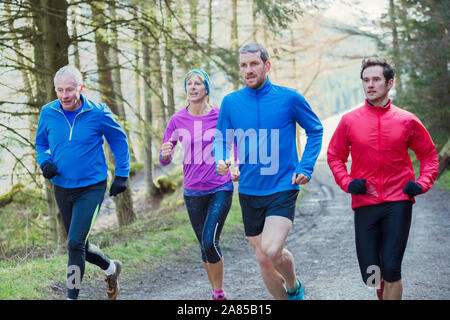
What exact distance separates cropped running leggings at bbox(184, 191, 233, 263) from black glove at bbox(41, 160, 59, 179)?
54.1 inches

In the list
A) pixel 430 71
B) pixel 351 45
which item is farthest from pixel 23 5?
pixel 351 45

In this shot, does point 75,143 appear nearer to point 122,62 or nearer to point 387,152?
point 387,152

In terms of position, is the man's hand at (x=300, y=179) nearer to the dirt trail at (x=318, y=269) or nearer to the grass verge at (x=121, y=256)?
the dirt trail at (x=318, y=269)

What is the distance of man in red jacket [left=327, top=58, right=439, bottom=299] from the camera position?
4172 millimetres

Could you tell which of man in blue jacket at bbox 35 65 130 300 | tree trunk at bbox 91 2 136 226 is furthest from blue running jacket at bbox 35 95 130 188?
tree trunk at bbox 91 2 136 226

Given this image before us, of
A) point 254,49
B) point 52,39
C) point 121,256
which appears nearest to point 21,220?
point 121,256

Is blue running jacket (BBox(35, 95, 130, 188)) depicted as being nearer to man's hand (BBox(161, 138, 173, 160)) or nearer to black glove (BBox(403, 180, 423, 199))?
man's hand (BBox(161, 138, 173, 160))

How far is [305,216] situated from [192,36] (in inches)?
216

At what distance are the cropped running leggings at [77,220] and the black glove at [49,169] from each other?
213mm

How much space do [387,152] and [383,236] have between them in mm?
709

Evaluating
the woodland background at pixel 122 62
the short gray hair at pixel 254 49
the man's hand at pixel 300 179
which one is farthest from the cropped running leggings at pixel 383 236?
the woodland background at pixel 122 62

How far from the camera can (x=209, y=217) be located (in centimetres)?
520

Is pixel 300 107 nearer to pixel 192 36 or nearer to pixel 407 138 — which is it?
pixel 407 138

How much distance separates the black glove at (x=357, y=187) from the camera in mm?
4234
